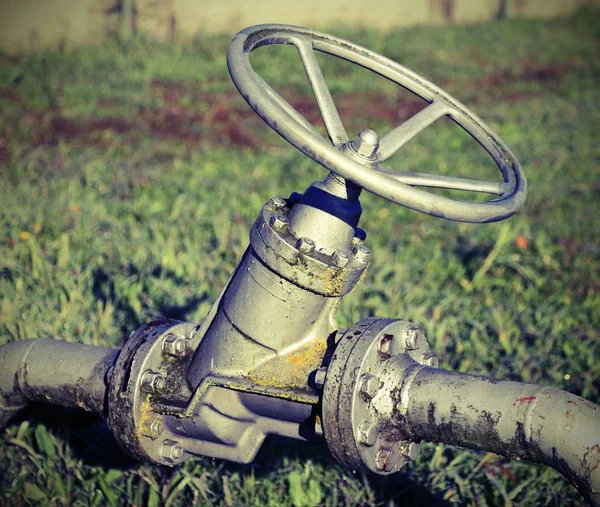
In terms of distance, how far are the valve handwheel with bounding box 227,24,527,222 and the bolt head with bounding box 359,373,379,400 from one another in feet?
1.13

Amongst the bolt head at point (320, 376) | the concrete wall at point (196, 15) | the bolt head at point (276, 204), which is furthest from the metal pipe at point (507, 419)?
the concrete wall at point (196, 15)

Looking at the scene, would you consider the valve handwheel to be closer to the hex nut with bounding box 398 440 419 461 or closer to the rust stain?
the rust stain

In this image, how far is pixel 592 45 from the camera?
10023 mm

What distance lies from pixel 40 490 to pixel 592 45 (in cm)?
940

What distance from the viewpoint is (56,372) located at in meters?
1.92

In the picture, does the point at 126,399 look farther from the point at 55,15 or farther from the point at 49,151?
the point at 55,15

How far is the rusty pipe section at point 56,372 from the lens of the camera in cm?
188

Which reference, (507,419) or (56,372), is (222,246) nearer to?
(56,372)

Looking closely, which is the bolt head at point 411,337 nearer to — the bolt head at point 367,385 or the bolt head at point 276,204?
the bolt head at point 367,385

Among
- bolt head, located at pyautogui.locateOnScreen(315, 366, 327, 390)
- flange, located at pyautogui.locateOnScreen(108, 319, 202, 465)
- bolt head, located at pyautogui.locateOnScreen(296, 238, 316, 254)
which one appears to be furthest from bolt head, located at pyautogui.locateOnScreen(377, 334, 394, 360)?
flange, located at pyautogui.locateOnScreen(108, 319, 202, 465)

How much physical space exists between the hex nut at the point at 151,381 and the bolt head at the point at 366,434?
0.45 m

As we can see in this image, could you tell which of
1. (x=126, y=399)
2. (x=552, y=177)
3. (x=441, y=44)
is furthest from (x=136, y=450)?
(x=441, y=44)

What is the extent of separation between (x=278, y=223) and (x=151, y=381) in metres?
0.43

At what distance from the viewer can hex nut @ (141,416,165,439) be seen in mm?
1762
